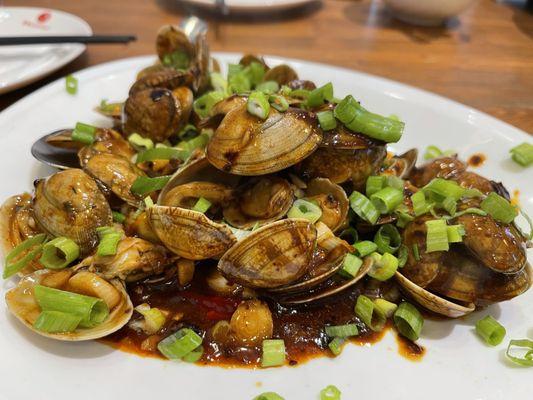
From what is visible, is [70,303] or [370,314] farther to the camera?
[370,314]

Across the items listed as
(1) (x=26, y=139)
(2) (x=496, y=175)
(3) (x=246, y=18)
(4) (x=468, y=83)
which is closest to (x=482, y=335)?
(2) (x=496, y=175)

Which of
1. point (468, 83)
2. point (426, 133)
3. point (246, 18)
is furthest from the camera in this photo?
point (246, 18)

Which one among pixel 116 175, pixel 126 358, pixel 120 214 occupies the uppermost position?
pixel 116 175

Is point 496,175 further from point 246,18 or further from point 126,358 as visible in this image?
point 246,18

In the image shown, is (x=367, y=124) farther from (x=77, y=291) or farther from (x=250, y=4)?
(x=250, y=4)

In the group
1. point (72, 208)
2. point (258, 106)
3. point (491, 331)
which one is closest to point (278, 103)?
point (258, 106)

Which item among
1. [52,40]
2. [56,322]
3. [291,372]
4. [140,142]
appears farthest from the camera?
[52,40]
